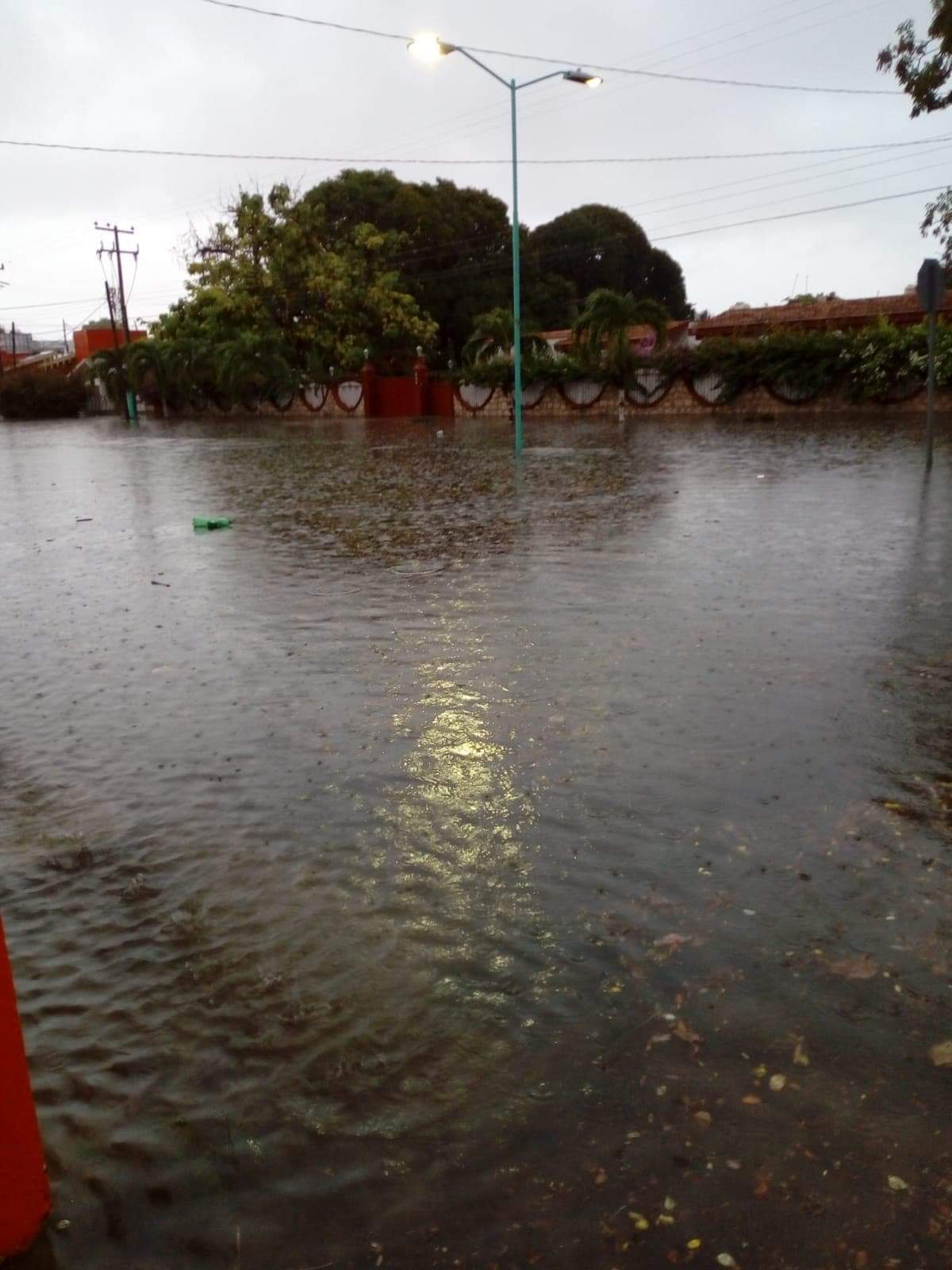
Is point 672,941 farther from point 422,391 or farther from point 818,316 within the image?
point 422,391

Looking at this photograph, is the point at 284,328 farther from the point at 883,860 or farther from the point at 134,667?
the point at 883,860

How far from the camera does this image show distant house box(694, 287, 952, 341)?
3854cm

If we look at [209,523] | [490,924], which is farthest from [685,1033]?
[209,523]

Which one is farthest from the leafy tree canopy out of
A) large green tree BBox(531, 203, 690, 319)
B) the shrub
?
the shrub

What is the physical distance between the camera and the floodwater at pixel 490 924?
87.3 inches

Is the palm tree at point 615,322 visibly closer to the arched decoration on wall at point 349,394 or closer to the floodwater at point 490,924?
the arched decoration on wall at point 349,394

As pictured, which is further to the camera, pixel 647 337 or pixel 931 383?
pixel 647 337

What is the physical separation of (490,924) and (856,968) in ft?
3.43

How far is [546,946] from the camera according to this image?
311 centimetres

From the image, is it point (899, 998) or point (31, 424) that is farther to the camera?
point (31, 424)

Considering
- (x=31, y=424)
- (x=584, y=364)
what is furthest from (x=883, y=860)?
(x=31, y=424)

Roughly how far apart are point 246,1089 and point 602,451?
19914 mm

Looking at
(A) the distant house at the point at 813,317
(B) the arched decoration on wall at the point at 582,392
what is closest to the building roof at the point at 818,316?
(A) the distant house at the point at 813,317

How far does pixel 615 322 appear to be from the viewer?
35281mm
